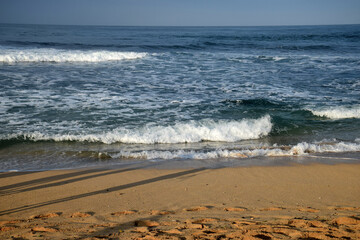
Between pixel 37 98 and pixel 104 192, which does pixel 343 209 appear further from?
pixel 37 98

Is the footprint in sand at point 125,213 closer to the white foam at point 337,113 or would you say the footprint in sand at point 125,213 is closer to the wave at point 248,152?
the wave at point 248,152

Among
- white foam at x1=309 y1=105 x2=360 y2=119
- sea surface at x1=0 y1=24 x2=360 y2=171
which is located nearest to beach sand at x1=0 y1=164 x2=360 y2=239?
sea surface at x1=0 y1=24 x2=360 y2=171

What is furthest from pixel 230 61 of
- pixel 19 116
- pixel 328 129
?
pixel 19 116

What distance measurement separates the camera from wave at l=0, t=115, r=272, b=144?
27.2ft

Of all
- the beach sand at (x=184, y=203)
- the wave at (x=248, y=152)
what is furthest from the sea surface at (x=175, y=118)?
the beach sand at (x=184, y=203)

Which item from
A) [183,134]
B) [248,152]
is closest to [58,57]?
[183,134]

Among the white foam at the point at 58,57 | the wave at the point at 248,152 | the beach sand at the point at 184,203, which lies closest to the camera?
the beach sand at the point at 184,203

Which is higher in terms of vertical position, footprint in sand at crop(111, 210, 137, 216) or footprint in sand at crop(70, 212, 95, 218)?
footprint in sand at crop(111, 210, 137, 216)

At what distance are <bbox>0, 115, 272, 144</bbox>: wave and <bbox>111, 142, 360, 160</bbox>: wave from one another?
94cm

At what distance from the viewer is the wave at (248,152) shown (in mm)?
7273

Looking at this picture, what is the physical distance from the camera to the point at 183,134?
8.77 m

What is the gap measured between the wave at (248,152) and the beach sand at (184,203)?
0.85 meters

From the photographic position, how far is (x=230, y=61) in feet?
77.5

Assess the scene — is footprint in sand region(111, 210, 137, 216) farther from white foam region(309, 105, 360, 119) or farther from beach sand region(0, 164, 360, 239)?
white foam region(309, 105, 360, 119)
